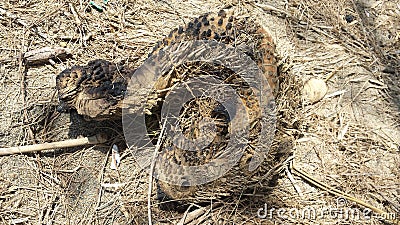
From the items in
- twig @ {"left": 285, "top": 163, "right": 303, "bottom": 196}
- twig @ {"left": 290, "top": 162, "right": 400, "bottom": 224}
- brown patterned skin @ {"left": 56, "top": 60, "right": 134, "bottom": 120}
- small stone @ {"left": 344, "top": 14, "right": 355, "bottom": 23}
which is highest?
small stone @ {"left": 344, "top": 14, "right": 355, "bottom": 23}

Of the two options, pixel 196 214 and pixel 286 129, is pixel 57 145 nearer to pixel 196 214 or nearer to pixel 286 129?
pixel 196 214

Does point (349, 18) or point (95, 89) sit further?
point (349, 18)

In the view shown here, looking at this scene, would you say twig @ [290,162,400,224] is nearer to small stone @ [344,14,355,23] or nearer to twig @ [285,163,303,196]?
twig @ [285,163,303,196]

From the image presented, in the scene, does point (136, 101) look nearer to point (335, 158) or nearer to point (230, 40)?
point (230, 40)

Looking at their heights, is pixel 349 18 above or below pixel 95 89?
above

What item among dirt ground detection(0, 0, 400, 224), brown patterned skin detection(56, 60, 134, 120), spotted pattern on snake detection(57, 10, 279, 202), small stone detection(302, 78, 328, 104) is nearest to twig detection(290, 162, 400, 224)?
dirt ground detection(0, 0, 400, 224)

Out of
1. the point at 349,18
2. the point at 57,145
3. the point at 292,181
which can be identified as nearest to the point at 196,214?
the point at 292,181
